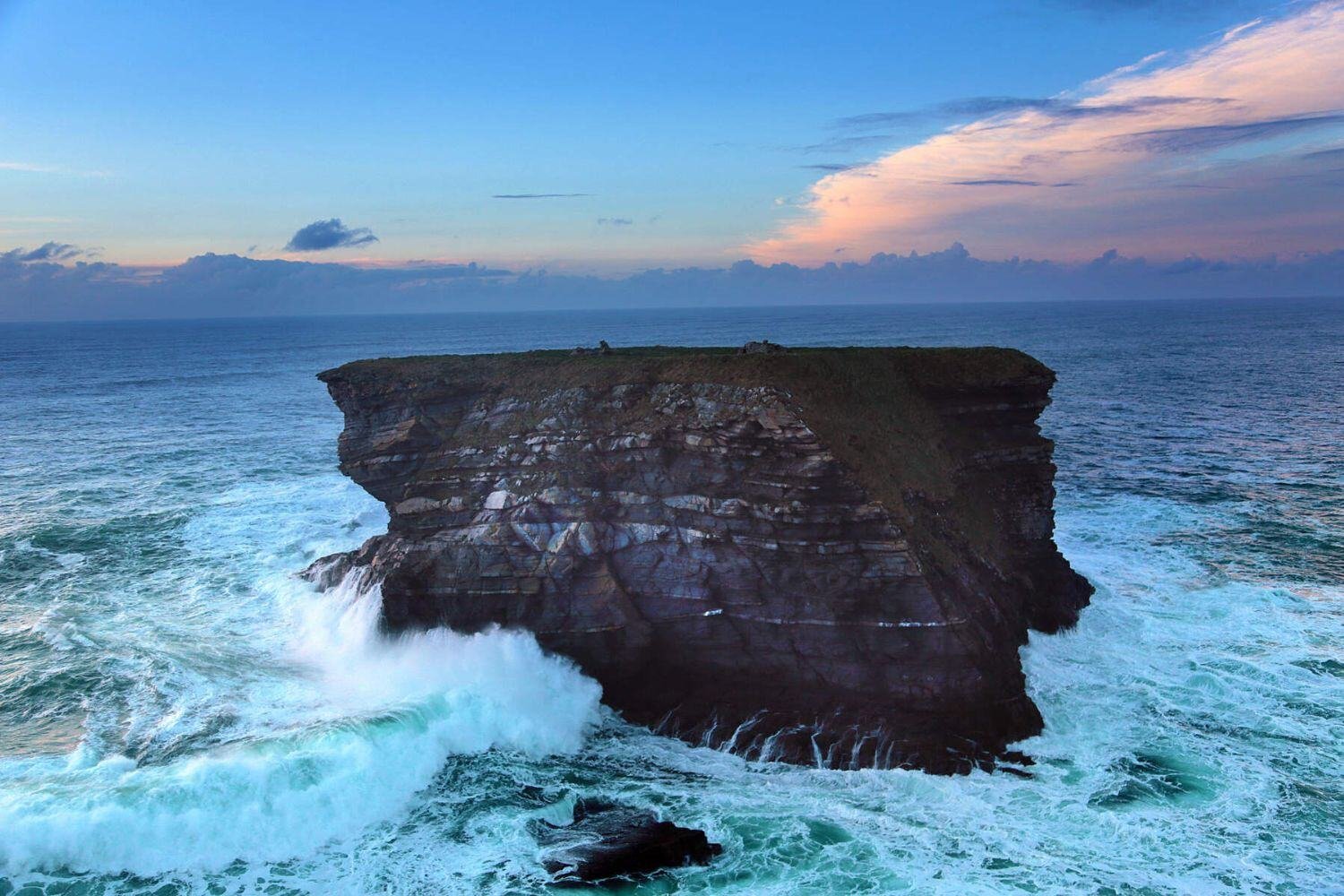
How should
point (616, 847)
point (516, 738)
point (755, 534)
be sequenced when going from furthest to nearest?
1. point (755, 534)
2. point (516, 738)
3. point (616, 847)

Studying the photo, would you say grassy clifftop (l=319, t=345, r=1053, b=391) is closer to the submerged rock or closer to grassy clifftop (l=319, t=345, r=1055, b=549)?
grassy clifftop (l=319, t=345, r=1055, b=549)

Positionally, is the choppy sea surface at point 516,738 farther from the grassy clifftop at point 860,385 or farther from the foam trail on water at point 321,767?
the grassy clifftop at point 860,385

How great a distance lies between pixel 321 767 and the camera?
80.1 ft

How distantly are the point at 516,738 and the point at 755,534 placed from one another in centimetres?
1011

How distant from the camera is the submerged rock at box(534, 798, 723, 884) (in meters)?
21.3

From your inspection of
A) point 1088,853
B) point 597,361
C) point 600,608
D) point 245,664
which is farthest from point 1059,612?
point 245,664

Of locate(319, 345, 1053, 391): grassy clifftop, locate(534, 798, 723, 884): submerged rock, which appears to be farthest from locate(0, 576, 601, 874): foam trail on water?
locate(319, 345, 1053, 391): grassy clifftop

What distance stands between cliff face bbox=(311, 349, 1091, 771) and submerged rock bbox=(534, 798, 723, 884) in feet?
16.2

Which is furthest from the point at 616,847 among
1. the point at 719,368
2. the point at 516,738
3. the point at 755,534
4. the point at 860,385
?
Answer: the point at 860,385

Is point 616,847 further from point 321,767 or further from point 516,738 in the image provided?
point 321,767

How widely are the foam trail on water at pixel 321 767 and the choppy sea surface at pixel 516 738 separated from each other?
81 millimetres

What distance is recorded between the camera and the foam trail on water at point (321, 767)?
21797 mm

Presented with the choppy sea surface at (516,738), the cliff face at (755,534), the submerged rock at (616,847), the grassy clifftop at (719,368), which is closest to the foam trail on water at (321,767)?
the choppy sea surface at (516,738)

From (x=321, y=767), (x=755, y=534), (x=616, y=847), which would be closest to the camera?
(x=616, y=847)
